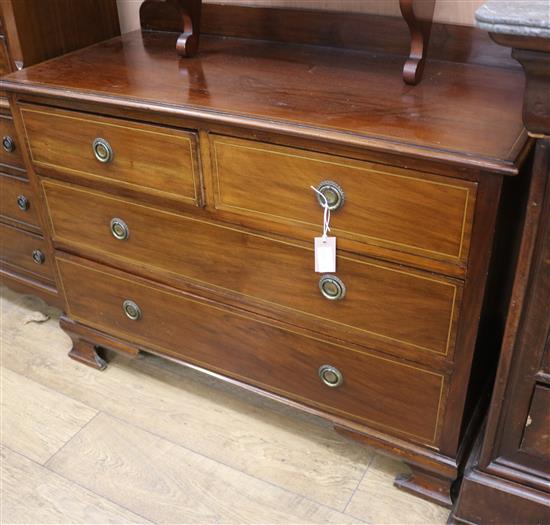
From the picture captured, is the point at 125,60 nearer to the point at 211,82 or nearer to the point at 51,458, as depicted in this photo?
the point at 211,82

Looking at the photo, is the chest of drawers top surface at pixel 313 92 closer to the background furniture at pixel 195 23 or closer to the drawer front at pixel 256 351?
the background furniture at pixel 195 23

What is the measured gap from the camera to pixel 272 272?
128cm

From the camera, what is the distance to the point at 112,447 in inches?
60.8

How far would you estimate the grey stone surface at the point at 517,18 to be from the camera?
0.73 m

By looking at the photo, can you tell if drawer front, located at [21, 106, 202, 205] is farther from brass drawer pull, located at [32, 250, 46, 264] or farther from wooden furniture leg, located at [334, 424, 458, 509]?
wooden furniture leg, located at [334, 424, 458, 509]

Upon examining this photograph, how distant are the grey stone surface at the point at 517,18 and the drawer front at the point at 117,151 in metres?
0.60

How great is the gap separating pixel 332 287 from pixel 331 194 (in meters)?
0.20

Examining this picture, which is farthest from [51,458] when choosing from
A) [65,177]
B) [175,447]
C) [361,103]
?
[361,103]

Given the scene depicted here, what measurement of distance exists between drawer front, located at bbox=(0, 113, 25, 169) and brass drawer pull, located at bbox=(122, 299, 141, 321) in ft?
1.48

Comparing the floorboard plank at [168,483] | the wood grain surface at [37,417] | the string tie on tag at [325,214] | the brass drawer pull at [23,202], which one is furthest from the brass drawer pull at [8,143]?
the string tie on tag at [325,214]

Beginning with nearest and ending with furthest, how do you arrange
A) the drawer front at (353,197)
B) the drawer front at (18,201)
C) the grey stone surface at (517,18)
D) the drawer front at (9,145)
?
the grey stone surface at (517,18) → the drawer front at (353,197) → the drawer front at (9,145) → the drawer front at (18,201)

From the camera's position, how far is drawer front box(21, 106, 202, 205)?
125 centimetres

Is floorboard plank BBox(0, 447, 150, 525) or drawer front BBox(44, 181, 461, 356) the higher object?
drawer front BBox(44, 181, 461, 356)

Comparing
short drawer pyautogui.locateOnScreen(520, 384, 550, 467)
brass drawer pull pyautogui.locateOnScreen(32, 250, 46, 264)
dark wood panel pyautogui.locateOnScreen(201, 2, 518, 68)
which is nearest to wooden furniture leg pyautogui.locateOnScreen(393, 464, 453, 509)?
short drawer pyautogui.locateOnScreen(520, 384, 550, 467)
